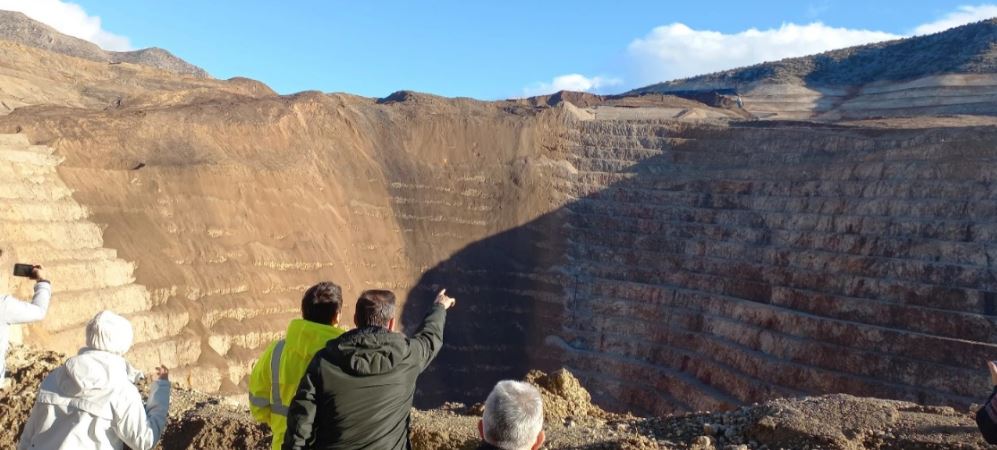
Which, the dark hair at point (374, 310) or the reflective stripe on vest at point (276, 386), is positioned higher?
the dark hair at point (374, 310)

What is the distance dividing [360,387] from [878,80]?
1863 inches

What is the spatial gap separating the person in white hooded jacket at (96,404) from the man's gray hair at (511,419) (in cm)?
228

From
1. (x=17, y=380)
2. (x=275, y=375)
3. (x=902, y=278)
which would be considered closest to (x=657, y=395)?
(x=902, y=278)

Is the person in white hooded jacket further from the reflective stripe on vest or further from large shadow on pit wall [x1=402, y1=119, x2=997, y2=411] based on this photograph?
large shadow on pit wall [x1=402, y1=119, x2=997, y2=411]

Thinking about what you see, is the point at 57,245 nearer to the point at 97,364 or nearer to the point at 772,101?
the point at 97,364

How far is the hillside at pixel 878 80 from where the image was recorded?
119 feet

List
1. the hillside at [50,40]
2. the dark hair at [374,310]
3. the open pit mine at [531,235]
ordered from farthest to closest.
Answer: the hillside at [50,40] → the open pit mine at [531,235] → the dark hair at [374,310]

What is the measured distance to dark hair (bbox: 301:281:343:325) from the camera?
3.97 m

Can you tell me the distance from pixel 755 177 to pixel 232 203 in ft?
55.6

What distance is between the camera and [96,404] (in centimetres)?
390

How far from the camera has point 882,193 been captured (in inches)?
761

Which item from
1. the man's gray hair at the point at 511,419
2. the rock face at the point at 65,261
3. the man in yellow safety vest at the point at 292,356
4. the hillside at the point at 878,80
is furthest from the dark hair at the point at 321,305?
the hillside at the point at 878,80

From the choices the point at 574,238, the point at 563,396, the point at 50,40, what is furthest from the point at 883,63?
the point at 50,40

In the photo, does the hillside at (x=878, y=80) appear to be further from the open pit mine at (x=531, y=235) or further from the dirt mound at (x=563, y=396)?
the dirt mound at (x=563, y=396)
